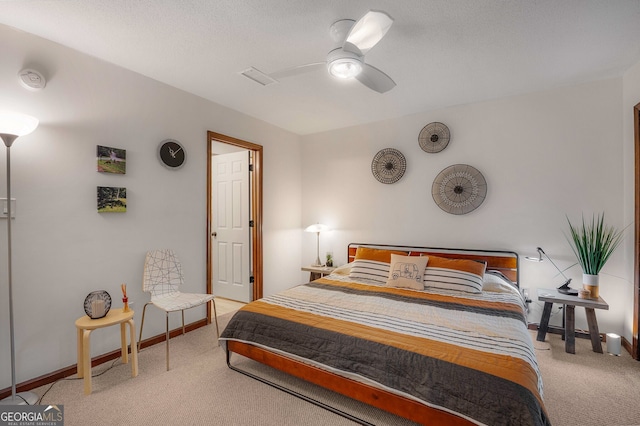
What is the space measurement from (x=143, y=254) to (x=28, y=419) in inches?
55.0

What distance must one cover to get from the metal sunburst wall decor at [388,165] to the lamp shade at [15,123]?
11.6ft

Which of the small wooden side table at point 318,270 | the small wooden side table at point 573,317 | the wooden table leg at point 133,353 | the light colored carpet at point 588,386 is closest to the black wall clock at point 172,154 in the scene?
the wooden table leg at point 133,353

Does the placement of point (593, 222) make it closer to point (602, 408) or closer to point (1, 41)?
point (602, 408)

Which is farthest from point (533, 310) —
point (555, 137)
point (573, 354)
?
point (555, 137)

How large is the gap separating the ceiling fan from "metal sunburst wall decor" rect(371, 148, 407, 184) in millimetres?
1803

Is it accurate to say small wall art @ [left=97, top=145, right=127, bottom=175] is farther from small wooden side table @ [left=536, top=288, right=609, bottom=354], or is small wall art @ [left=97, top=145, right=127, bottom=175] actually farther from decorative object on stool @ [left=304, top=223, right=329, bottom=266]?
small wooden side table @ [left=536, top=288, right=609, bottom=354]

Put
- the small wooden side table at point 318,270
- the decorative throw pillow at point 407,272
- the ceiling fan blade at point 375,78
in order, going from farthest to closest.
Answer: the small wooden side table at point 318,270 → the decorative throw pillow at point 407,272 → the ceiling fan blade at point 375,78

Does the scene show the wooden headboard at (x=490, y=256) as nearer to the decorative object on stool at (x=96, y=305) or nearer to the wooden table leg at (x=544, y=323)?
the wooden table leg at (x=544, y=323)

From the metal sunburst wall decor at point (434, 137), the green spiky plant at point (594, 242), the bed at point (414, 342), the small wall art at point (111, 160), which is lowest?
the bed at point (414, 342)

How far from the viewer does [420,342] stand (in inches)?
72.0

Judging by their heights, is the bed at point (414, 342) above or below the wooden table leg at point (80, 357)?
above

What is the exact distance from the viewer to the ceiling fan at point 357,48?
1768 mm

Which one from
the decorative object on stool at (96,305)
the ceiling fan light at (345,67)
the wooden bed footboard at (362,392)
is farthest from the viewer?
the decorative object on stool at (96,305)

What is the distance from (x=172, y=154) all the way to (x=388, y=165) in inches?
106
